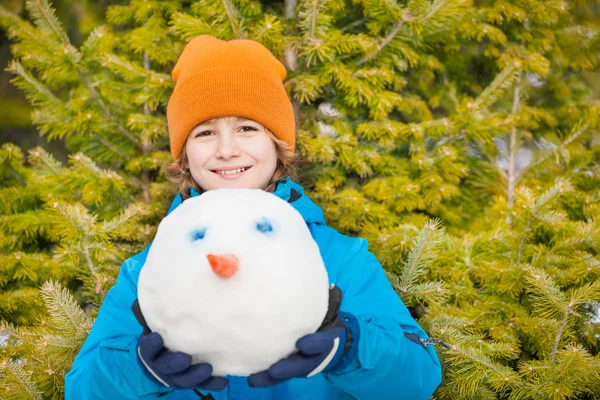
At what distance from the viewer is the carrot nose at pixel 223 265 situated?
978 mm

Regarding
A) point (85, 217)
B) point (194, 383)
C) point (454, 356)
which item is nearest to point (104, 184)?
point (85, 217)

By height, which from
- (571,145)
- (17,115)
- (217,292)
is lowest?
(17,115)

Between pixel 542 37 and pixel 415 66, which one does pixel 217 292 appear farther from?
pixel 542 37

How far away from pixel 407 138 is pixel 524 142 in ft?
Answer: 2.80

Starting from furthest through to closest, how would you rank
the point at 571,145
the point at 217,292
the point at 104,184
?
the point at 571,145 < the point at 104,184 < the point at 217,292

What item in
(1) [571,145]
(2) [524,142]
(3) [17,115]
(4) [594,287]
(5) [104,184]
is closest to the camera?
(4) [594,287]

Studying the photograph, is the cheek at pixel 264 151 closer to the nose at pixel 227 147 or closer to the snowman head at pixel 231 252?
the nose at pixel 227 147

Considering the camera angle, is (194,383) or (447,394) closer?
(194,383)

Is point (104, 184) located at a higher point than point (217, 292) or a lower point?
lower

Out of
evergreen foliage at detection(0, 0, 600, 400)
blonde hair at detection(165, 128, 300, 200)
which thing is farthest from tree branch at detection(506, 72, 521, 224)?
blonde hair at detection(165, 128, 300, 200)

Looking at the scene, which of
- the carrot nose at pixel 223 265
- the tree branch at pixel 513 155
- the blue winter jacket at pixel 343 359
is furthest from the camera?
the tree branch at pixel 513 155

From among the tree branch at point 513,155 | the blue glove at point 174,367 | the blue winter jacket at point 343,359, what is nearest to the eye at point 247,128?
the blue winter jacket at point 343,359

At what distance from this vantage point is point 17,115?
422 centimetres

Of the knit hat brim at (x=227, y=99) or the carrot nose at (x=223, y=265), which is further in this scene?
the knit hat brim at (x=227, y=99)
